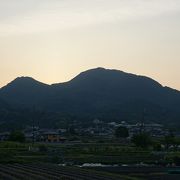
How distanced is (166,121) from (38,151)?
445 feet

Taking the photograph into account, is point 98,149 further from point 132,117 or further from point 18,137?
point 132,117

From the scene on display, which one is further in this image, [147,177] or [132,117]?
[132,117]

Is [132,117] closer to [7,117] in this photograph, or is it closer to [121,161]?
[7,117]

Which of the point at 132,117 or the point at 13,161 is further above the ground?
the point at 132,117

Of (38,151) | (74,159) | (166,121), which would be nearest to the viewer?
(74,159)

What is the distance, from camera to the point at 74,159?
54938 mm

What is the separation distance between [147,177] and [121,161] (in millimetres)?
17465

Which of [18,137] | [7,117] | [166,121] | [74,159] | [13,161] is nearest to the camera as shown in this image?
[13,161]

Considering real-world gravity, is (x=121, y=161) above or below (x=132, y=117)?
below

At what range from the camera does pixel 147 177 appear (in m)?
35.6

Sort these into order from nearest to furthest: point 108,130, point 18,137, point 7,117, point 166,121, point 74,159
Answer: point 74,159
point 18,137
point 108,130
point 7,117
point 166,121

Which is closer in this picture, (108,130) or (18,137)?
(18,137)

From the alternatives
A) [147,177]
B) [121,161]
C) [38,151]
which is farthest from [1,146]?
[147,177]

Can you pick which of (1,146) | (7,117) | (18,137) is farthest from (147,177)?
(7,117)
